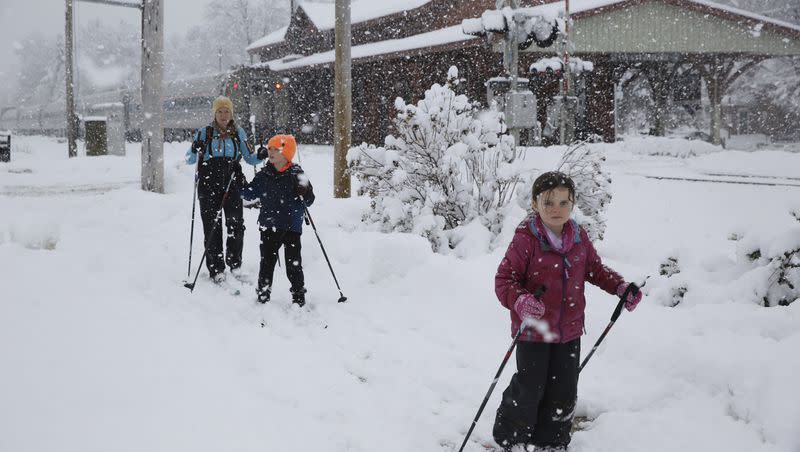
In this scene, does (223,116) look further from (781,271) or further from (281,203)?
(781,271)

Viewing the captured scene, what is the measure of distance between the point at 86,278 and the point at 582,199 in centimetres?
490

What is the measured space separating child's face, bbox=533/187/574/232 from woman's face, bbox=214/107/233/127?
12.7 ft

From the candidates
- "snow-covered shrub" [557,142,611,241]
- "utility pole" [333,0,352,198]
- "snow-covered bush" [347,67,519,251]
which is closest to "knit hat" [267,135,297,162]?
"snow-covered bush" [347,67,519,251]

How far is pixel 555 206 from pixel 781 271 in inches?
87.5

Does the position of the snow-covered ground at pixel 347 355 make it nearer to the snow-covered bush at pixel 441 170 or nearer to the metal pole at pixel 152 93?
the snow-covered bush at pixel 441 170

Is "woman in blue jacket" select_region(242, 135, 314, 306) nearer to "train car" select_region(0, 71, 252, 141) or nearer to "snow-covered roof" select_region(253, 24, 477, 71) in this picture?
"snow-covered roof" select_region(253, 24, 477, 71)

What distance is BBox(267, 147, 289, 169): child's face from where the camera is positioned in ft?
17.3

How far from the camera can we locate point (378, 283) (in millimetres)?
6023

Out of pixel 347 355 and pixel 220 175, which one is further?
pixel 220 175

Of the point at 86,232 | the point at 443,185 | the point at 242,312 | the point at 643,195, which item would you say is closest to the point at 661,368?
the point at 242,312

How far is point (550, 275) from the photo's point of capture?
2.96 metres

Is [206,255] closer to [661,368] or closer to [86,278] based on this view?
[86,278]

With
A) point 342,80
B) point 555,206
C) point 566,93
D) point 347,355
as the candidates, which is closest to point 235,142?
point 347,355

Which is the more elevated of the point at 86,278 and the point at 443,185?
the point at 443,185
